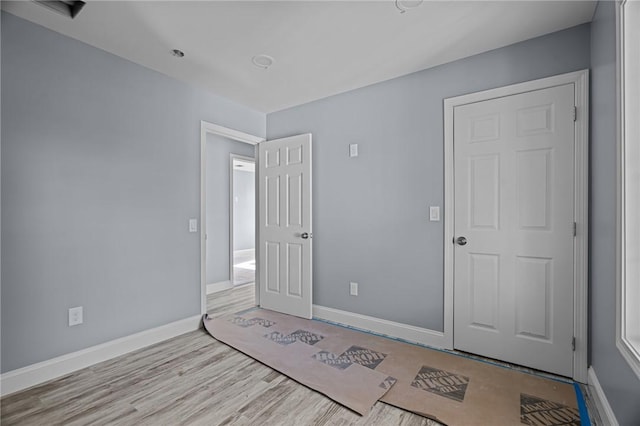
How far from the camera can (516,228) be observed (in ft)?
7.90

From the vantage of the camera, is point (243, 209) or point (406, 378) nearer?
point (406, 378)

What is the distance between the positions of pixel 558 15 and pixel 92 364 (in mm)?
4300

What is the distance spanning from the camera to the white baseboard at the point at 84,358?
82.0 inches

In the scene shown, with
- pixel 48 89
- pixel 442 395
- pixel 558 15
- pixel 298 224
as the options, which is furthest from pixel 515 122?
pixel 48 89

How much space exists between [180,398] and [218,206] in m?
3.22

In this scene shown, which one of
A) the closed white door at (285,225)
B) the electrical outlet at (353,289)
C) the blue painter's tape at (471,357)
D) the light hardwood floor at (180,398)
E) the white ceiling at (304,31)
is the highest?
the white ceiling at (304,31)

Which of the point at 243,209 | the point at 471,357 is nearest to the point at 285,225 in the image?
the point at 471,357

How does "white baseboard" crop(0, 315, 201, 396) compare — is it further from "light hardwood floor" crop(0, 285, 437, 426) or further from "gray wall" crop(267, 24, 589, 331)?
"gray wall" crop(267, 24, 589, 331)

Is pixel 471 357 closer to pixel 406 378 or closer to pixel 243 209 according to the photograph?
pixel 406 378

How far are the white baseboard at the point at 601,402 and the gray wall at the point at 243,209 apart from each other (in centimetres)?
847

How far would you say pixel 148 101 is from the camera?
2.88m

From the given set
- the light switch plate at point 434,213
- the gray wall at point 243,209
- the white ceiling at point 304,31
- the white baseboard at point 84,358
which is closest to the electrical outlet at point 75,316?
the white baseboard at point 84,358

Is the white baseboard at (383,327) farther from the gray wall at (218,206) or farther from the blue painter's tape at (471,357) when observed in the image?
the gray wall at (218,206)

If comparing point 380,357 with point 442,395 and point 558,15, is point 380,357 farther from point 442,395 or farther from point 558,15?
point 558,15
